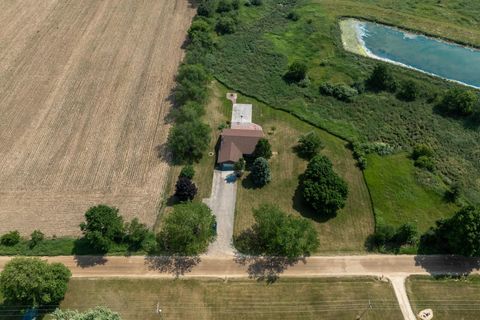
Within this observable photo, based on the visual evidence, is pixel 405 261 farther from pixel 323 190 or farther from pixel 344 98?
pixel 344 98

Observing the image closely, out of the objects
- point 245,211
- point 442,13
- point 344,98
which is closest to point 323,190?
point 245,211

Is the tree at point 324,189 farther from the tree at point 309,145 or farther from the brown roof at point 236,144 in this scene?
the brown roof at point 236,144

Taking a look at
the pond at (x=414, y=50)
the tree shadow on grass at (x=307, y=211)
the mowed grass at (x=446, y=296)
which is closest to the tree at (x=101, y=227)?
the tree shadow on grass at (x=307, y=211)

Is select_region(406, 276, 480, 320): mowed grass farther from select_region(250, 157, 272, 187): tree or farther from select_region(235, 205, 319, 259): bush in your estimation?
select_region(250, 157, 272, 187): tree

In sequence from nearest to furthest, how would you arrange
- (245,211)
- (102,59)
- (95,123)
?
(245,211), (95,123), (102,59)

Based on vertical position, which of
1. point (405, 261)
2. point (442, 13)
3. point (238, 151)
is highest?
→ point (442, 13)

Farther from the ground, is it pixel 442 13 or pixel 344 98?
pixel 442 13
